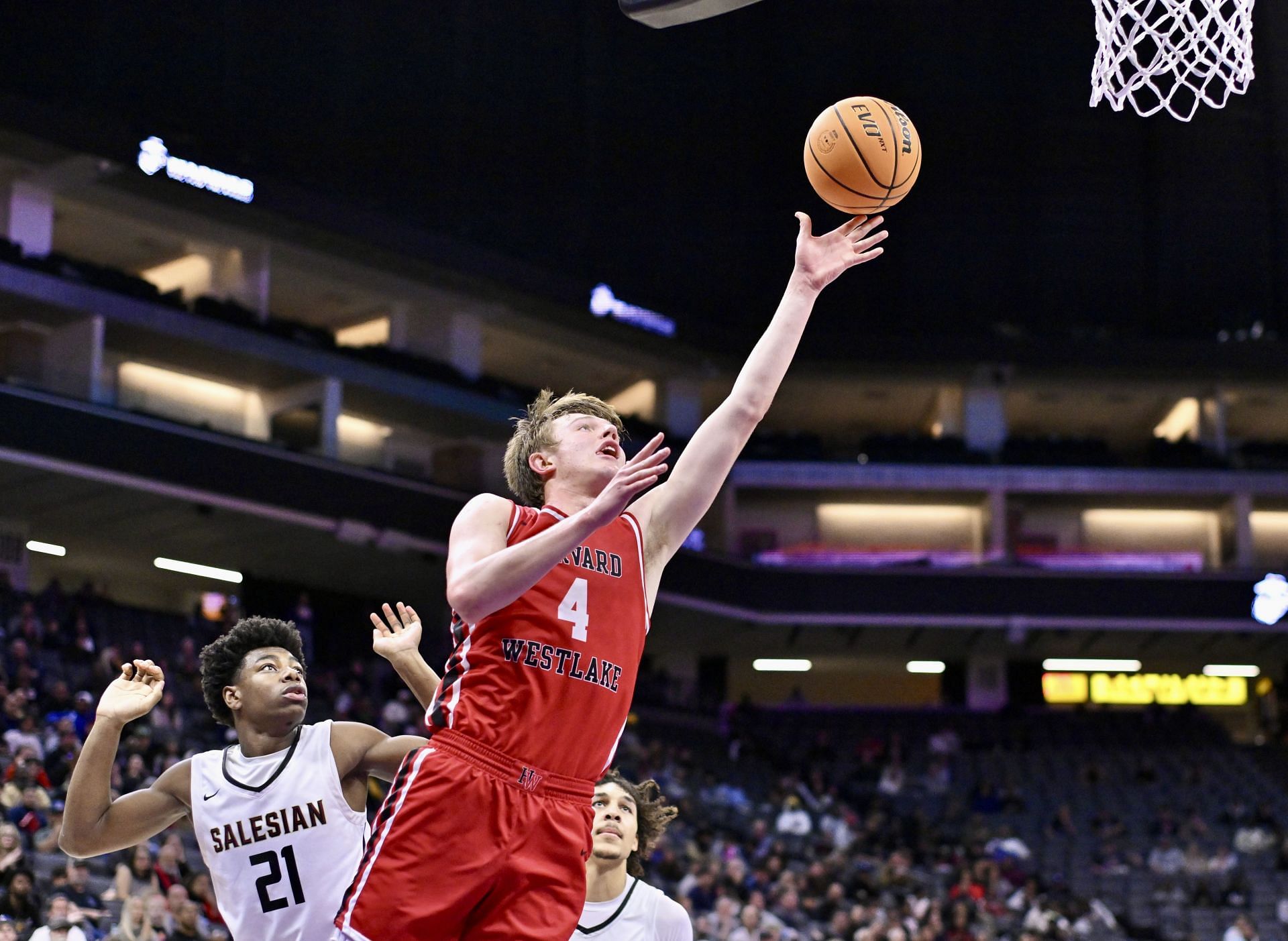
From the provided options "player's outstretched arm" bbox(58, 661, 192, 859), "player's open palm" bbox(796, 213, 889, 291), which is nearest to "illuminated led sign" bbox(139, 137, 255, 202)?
"player's outstretched arm" bbox(58, 661, 192, 859)

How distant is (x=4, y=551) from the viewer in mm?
26578

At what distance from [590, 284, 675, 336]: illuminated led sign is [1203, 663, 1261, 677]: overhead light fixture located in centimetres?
1479

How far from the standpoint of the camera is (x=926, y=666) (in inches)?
1486

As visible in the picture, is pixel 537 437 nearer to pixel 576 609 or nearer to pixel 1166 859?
pixel 576 609

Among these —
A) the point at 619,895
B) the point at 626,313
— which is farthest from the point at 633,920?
the point at 626,313

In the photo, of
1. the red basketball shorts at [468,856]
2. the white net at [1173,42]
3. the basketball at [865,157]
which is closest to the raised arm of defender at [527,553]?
the red basketball shorts at [468,856]

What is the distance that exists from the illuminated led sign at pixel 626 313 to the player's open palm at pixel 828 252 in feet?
93.9

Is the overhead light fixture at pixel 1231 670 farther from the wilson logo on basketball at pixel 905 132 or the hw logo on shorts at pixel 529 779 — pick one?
the hw logo on shorts at pixel 529 779

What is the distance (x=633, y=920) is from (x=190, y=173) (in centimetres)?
2449

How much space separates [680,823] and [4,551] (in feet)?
41.4

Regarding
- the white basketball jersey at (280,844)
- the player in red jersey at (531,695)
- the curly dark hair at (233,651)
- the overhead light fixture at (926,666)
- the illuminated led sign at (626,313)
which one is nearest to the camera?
the player in red jersey at (531,695)

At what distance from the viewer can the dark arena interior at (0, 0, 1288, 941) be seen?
23578 millimetres

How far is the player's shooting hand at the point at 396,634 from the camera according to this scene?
4824mm

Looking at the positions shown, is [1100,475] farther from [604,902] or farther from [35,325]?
[604,902]
